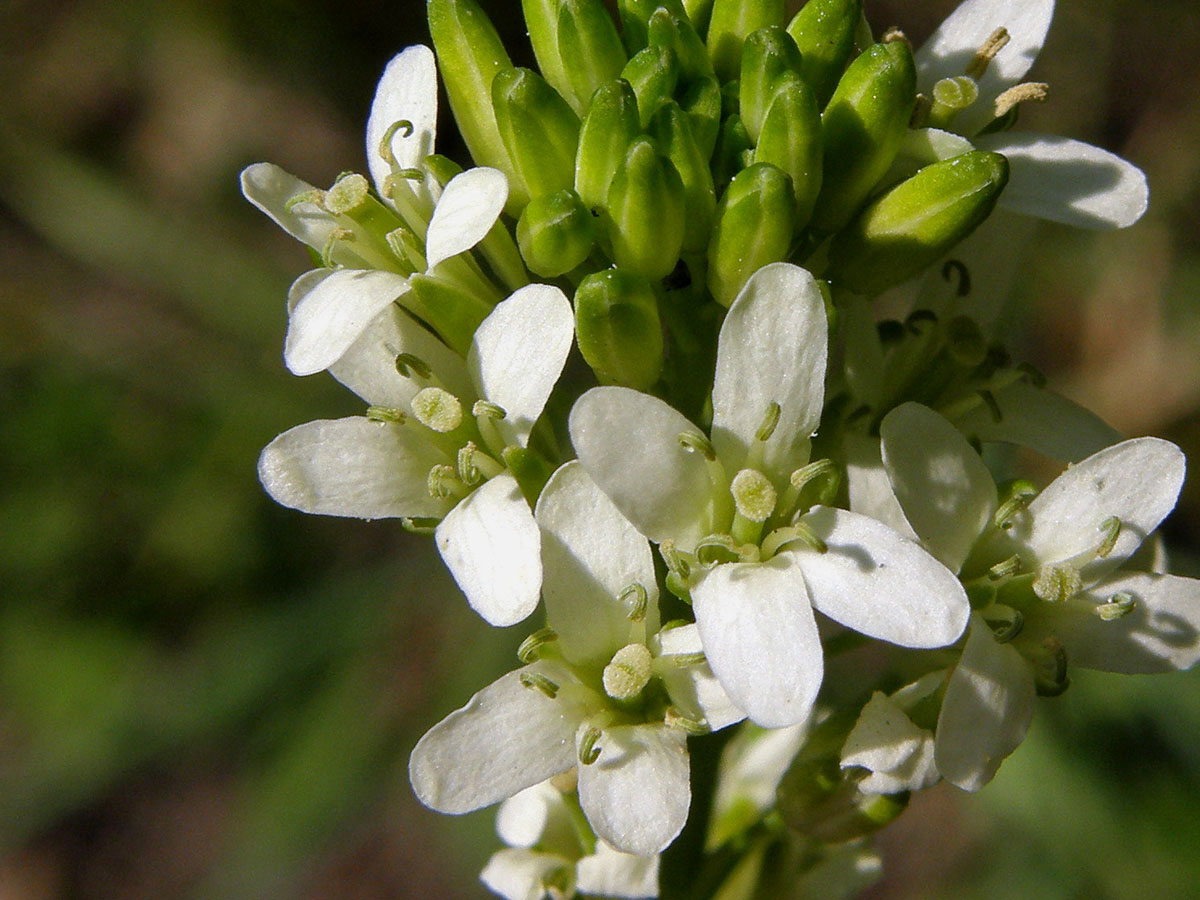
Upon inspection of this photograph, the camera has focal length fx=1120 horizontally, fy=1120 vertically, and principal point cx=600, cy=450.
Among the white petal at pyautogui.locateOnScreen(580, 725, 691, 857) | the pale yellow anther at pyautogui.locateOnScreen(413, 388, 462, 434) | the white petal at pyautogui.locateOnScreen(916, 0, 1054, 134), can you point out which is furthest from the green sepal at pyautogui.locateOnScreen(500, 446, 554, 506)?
the white petal at pyautogui.locateOnScreen(916, 0, 1054, 134)

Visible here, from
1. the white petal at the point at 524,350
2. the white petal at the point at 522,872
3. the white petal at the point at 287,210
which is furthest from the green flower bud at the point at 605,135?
the white petal at the point at 522,872

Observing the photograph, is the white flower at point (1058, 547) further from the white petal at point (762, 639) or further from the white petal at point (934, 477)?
the white petal at point (762, 639)

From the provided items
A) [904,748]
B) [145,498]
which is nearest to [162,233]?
[145,498]

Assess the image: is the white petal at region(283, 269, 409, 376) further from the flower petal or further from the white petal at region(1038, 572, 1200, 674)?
the white petal at region(1038, 572, 1200, 674)

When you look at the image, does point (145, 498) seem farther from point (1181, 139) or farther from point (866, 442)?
point (1181, 139)

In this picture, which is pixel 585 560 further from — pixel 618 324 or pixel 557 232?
pixel 557 232

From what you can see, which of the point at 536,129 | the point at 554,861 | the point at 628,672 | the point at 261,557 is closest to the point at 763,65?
the point at 536,129
